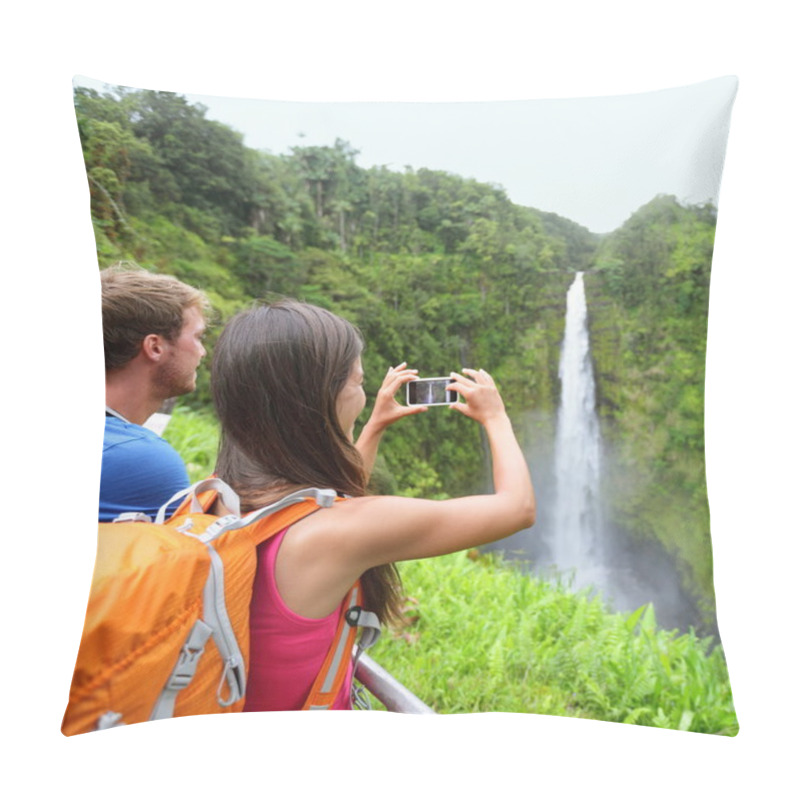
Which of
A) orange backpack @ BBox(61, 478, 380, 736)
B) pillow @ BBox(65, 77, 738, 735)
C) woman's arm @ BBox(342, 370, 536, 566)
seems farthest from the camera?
pillow @ BBox(65, 77, 738, 735)

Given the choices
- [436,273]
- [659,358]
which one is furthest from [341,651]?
[659,358]

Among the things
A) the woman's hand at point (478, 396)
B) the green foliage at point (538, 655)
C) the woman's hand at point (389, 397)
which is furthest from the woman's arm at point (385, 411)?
the green foliage at point (538, 655)

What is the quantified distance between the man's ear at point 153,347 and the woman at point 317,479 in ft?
0.63

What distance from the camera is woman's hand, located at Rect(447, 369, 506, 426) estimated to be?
3117mm

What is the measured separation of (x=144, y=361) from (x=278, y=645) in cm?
98

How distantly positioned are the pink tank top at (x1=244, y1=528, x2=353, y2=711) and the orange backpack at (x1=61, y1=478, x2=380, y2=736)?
28mm

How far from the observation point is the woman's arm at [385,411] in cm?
311

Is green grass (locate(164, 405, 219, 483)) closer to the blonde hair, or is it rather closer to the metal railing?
the blonde hair

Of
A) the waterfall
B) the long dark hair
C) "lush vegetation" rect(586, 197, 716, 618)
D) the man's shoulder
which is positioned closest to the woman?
the long dark hair

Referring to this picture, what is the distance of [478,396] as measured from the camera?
312 cm

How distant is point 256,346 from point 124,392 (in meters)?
0.46

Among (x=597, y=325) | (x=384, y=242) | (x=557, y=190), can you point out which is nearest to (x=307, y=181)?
(x=384, y=242)

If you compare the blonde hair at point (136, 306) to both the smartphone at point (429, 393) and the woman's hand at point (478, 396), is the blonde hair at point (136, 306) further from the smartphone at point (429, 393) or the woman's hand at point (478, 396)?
the woman's hand at point (478, 396)

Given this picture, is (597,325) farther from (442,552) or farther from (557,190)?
(442,552)
